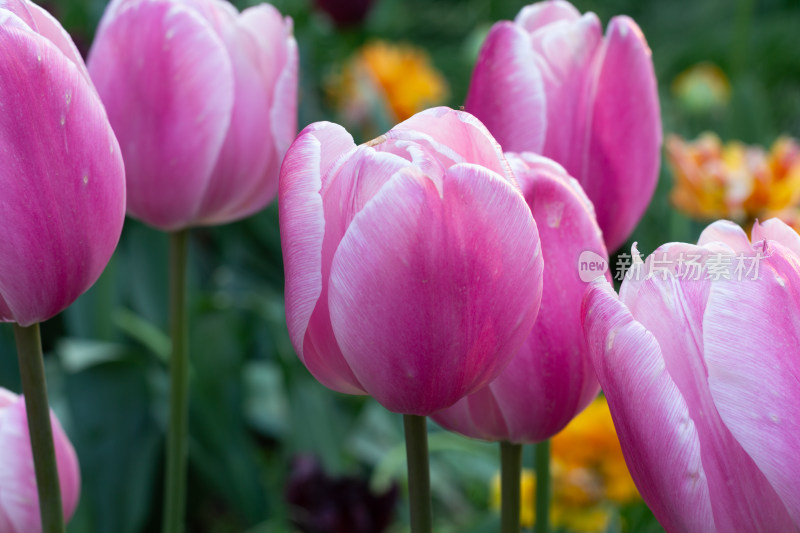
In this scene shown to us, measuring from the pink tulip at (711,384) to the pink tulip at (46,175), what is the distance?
0.51 ft

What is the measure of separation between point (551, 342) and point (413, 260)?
3.1 inches

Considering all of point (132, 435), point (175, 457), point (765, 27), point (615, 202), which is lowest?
point (765, 27)

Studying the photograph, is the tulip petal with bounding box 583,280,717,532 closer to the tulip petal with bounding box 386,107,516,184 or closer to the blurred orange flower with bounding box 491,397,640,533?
the tulip petal with bounding box 386,107,516,184

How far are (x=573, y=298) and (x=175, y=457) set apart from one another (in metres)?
0.23

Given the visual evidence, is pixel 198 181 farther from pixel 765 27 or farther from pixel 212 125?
pixel 765 27

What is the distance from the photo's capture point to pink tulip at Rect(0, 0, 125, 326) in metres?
0.27

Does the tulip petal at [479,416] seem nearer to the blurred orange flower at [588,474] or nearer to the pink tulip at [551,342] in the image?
the pink tulip at [551,342]

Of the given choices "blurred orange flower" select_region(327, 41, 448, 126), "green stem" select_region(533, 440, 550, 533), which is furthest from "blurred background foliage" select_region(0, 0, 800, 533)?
"green stem" select_region(533, 440, 550, 533)

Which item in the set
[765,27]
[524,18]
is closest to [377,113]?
[524,18]

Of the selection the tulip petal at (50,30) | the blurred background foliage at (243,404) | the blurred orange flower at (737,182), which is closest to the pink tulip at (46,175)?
the tulip petal at (50,30)

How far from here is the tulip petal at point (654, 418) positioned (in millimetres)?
250

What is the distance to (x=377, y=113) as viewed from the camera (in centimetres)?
136

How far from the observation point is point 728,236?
0.96ft

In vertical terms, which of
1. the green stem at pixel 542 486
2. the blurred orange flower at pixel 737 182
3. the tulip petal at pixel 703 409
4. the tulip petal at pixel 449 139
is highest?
the tulip petal at pixel 449 139
